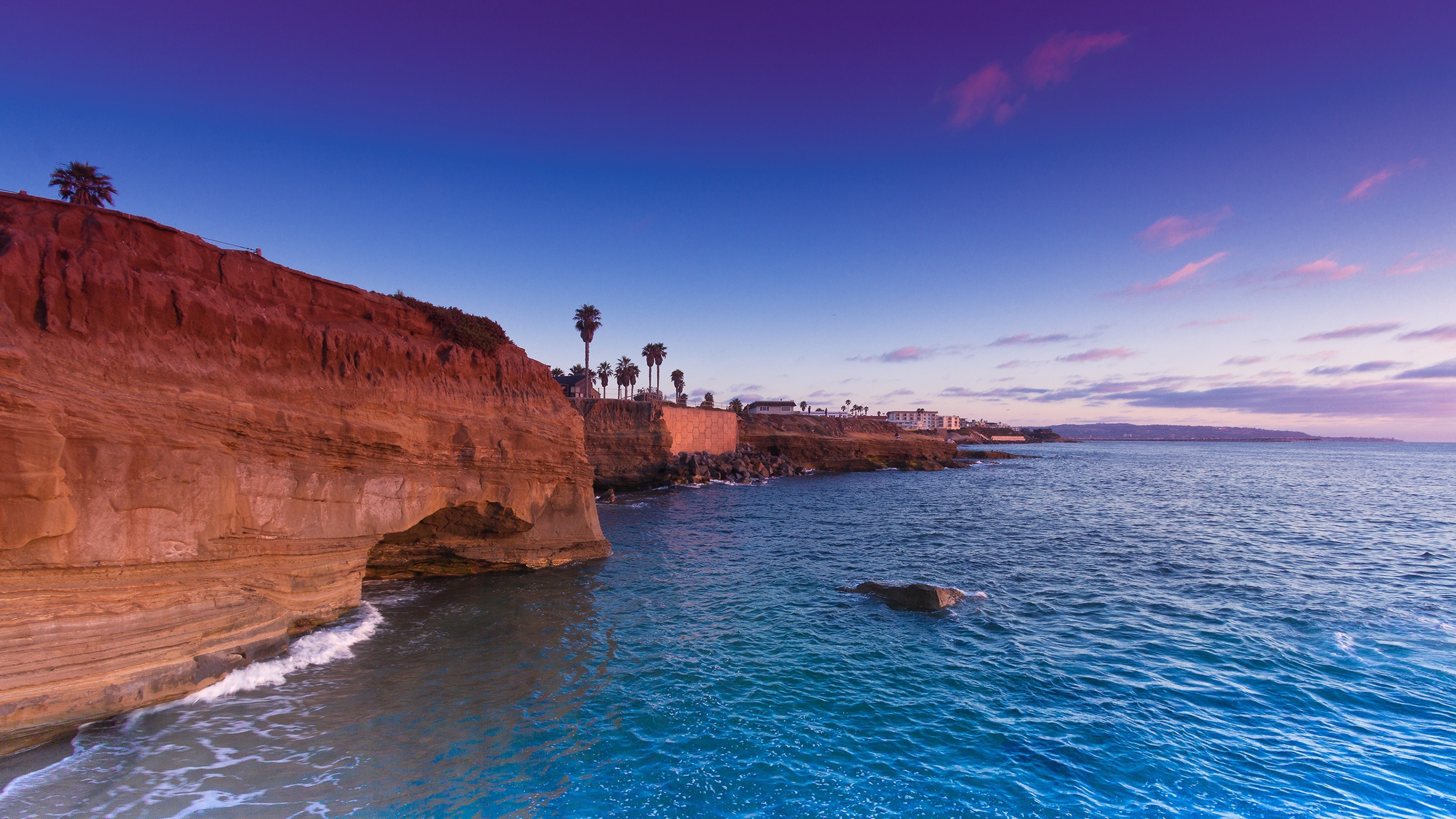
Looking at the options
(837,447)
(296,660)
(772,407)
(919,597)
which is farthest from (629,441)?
(772,407)

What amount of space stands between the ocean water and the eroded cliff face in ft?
3.87

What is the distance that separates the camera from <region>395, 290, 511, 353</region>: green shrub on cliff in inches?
710

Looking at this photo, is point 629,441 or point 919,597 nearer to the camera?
point 919,597

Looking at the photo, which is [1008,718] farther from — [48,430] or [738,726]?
[48,430]

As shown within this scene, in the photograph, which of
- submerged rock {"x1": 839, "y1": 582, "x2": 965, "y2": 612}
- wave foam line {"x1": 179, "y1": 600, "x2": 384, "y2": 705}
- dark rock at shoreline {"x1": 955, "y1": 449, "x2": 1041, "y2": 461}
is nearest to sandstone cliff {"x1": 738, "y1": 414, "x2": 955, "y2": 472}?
dark rock at shoreline {"x1": 955, "y1": 449, "x2": 1041, "y2": 461}

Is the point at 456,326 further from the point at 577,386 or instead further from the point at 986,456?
the point at 986,456

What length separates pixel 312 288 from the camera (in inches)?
588

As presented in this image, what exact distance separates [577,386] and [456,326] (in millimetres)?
60145

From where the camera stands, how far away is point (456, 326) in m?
18.1

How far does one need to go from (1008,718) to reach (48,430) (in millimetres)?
15642

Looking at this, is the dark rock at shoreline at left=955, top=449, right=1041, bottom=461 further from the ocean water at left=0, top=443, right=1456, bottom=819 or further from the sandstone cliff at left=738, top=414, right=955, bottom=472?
the ocean water at left=0, top=443, right=1456, bottom=819

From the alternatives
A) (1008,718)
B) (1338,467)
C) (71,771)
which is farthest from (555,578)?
(1338,467)

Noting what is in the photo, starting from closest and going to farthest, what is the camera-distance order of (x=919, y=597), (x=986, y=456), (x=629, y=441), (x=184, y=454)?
(x=184, y=454), (x=919, y=597), (x=629, y=441), (x=986, y=456)

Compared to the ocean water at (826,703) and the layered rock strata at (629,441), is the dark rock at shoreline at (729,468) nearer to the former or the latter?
the layered rock strata at (629,441)
